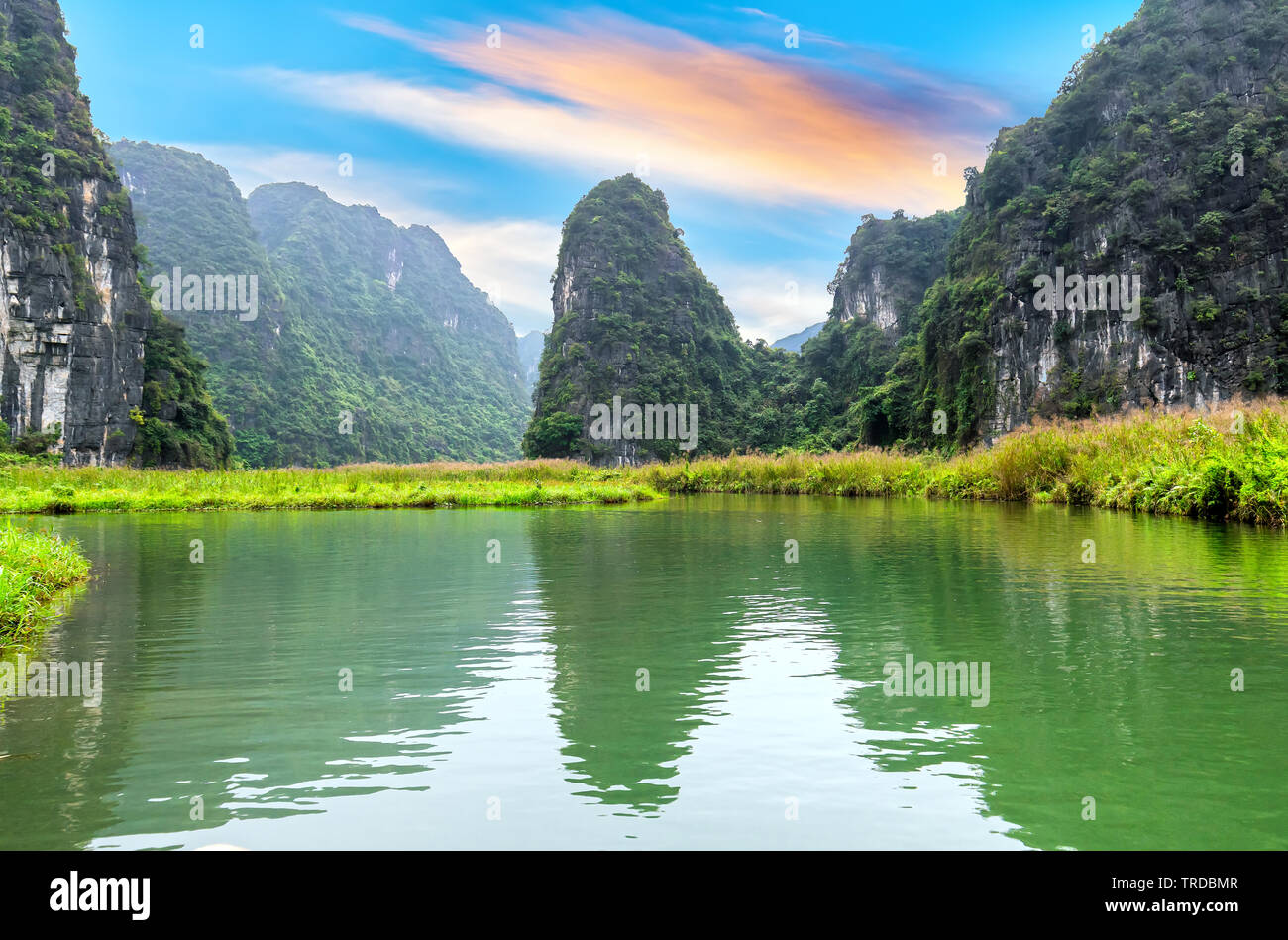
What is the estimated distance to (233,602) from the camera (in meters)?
8.66

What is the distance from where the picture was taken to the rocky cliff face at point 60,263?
172 feet

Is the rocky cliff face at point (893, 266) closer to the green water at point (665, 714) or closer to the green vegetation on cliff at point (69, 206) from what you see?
the green vegetation on cliff at point (69, 206)

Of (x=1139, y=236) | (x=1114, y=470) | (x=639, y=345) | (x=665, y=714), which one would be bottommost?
(x=665, y=714)

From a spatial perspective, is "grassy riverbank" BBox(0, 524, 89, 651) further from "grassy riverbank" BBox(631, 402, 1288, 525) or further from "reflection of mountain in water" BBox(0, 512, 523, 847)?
"grassy riverbank" BBox(631, 402, 1288, 525)

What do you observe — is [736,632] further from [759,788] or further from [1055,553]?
[1055,553]

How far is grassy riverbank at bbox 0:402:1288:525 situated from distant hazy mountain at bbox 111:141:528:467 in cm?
3664

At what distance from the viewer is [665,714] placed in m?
4.72

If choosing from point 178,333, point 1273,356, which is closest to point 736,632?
point 1273,356

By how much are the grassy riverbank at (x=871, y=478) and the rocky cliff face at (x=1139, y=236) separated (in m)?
31.5

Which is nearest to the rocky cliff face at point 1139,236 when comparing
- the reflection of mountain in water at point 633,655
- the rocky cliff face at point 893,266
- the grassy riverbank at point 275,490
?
the rocky cliff face at point 893,266

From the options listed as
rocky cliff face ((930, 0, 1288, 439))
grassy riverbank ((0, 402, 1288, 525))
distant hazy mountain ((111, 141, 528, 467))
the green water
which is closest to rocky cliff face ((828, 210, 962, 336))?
rocky cliff face ((930, 0, 1288, 439))

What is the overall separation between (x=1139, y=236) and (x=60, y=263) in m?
74.2

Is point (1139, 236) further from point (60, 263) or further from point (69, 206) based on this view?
point (69, 206)

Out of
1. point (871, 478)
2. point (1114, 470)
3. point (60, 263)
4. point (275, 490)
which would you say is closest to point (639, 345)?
point (60, 263)
